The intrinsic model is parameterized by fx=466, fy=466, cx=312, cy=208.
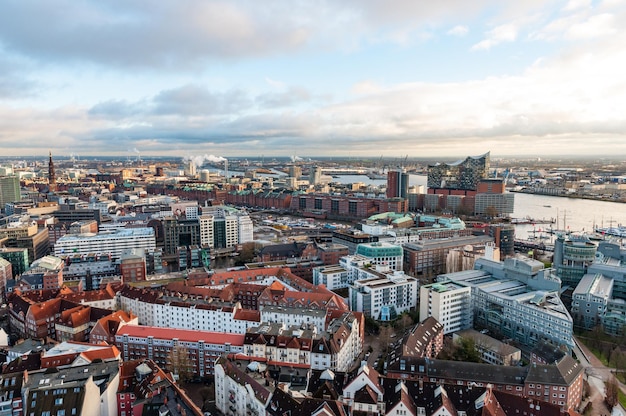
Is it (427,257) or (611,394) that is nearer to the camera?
(611,394)

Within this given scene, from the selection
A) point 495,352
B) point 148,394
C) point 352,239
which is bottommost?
point 495,352

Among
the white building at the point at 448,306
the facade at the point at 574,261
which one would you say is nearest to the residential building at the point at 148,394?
the white building at the point at 448,306

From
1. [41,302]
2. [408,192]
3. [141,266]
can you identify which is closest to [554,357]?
[41,302]

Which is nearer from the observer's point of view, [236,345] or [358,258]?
[236,345]

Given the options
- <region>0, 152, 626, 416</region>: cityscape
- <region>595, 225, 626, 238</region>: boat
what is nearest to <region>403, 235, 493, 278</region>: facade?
<region>0, 152, 626, 416</region>: cityscape

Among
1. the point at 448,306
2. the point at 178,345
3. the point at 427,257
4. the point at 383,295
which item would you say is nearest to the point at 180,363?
the point at 178,345

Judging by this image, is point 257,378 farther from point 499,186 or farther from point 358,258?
point 499,186

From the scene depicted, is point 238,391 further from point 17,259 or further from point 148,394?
point 17,259
